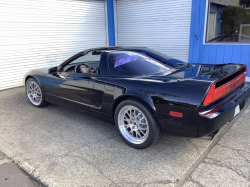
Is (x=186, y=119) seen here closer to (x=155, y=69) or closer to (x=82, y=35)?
(x=155, y=69)

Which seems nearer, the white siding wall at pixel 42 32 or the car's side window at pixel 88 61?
the car's side window at pixel 88 61

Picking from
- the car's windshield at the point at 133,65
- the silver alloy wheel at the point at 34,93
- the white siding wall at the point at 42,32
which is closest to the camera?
the car's windshield at the point at 133,65

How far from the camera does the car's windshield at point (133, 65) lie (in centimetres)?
297

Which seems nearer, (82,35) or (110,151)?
(110,151)

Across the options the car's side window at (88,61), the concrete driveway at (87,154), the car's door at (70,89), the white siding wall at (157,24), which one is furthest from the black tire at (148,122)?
the white siding wall at (157,24)

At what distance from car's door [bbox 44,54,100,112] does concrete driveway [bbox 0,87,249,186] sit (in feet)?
1.37

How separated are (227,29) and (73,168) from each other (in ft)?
20.4

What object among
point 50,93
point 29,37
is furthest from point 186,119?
point 29,37

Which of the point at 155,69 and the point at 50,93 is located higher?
the point at 155,69

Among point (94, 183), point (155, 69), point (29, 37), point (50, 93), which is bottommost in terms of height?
point (94, 183)

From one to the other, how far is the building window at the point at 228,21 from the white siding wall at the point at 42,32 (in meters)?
4.49

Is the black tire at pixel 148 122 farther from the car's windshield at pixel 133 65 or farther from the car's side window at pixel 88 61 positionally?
the car's side window at pixel 88 61

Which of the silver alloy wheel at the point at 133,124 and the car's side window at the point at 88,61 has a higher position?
the car's side window at the point at 88,61

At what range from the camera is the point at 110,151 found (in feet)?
9.45
